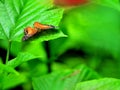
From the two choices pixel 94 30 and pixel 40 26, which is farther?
pixel 94 30

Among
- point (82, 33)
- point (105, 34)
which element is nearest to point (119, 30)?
point (105, 34)

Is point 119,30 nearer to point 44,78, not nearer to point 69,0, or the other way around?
point 69,0

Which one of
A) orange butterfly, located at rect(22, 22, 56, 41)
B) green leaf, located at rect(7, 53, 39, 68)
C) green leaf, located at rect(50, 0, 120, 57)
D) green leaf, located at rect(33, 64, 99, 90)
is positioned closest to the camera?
green leaf, located at rect(7, 53, 39, 68)

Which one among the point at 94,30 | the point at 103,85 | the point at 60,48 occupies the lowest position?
the point at 94,30

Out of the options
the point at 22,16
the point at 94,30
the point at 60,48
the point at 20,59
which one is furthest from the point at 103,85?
the point at 94,30

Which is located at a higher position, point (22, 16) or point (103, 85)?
point (22, 16)

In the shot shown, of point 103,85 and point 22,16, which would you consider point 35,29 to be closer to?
point 22,16

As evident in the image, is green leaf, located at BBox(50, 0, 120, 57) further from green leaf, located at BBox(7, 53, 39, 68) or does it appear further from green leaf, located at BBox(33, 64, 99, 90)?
green leaf, located at BBox(7, 53, 39, 68)

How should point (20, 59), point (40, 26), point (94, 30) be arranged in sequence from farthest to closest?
point (94, 30)
point (40, 26)
point (20, 59)

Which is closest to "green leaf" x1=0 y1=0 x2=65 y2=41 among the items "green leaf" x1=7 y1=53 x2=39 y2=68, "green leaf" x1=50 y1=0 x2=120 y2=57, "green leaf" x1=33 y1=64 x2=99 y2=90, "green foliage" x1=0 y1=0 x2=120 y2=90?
Result: "green foliage" x1=0 y1=0 x2=120 y2=90
